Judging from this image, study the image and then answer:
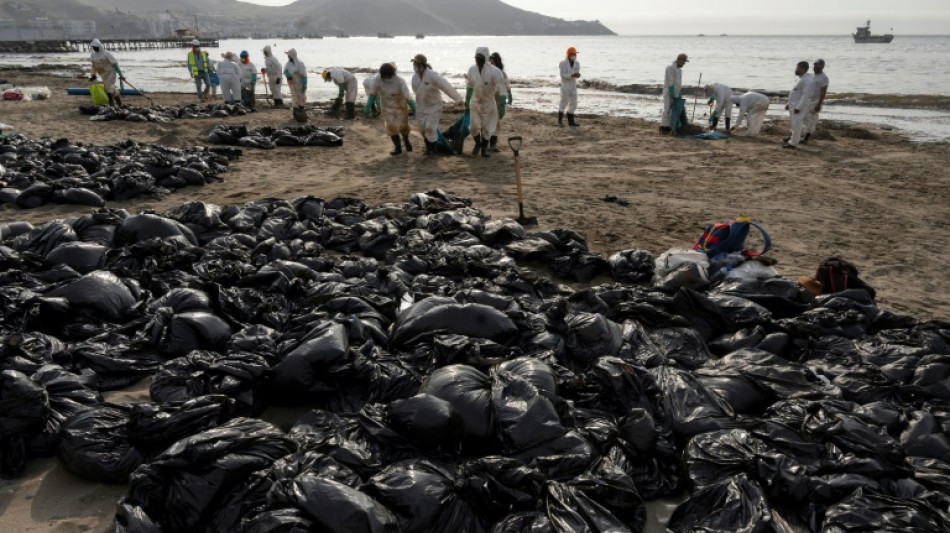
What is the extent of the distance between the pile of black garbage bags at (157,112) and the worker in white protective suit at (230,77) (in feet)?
2.95

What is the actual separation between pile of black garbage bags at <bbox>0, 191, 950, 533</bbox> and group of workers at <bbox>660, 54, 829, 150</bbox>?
7.99 meters

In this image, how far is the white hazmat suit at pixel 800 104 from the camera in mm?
10141

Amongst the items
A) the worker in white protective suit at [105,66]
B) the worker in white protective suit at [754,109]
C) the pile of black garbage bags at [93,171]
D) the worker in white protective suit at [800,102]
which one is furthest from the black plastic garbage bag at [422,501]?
the worker in white protective suit at [105,66]

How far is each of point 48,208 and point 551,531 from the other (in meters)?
7.00

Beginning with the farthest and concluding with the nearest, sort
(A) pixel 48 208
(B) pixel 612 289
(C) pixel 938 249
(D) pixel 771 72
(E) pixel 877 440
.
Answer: (D) pixel 771 72 < (A) pixel 48 208 < (C) pixel 938 249 < (B) pixel 612 289 < (E) pixel 877 440

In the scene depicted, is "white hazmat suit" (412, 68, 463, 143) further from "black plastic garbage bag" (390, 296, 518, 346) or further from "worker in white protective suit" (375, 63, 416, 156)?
"black plastic garbage bag" (390, 296, 518, 346)

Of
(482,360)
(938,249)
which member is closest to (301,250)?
(482,360)

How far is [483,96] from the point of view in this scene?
916cm

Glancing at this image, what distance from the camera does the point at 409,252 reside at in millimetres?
4703

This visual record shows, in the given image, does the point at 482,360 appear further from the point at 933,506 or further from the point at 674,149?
the point at 674,149

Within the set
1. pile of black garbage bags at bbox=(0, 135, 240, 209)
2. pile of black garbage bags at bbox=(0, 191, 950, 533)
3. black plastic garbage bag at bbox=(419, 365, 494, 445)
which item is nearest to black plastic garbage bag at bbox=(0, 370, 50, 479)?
pile of black garbage bags at bbox=(0, 191, 950, 533)

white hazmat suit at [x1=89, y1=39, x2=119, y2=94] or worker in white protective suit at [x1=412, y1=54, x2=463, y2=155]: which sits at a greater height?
white hazmat suit at [x1=89, y1=39, x2=119, y2=94]

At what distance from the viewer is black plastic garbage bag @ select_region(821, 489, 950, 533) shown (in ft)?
6.26

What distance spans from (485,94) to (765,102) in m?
6.48
